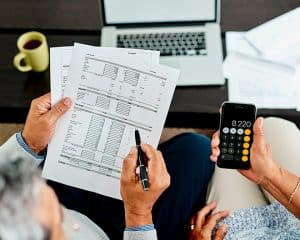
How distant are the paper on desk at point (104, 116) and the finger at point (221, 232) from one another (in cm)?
21

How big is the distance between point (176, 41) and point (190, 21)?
63mm

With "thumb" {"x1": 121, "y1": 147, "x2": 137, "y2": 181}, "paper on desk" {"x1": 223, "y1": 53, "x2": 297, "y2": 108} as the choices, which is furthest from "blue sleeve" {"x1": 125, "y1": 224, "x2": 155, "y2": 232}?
"paper on desk" {"x1": 223, "y1": 53, "x2": 297, "y2": 108}

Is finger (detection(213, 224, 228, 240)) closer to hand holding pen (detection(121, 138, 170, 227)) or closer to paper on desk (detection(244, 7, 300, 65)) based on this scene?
hand holding pen (detection(121, 138, 170, 227))

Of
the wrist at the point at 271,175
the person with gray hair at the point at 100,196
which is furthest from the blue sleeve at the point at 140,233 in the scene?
the wrist at the point at 271,175

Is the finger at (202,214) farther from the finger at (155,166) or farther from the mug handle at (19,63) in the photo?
the mug handle at (19,63)

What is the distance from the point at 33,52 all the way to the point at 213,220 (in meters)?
0.53

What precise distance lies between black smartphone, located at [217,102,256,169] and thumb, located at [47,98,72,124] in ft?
0.96

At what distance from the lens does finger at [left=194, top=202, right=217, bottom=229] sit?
1232mm

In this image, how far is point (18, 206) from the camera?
631 mm

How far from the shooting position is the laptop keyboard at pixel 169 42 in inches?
54.2

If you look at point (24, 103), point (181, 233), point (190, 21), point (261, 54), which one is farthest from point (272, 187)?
point (24, 103)

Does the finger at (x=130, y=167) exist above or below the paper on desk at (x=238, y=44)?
below

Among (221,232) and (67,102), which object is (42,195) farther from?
(221,232)

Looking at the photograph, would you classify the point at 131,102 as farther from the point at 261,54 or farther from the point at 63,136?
the point at 261,54
